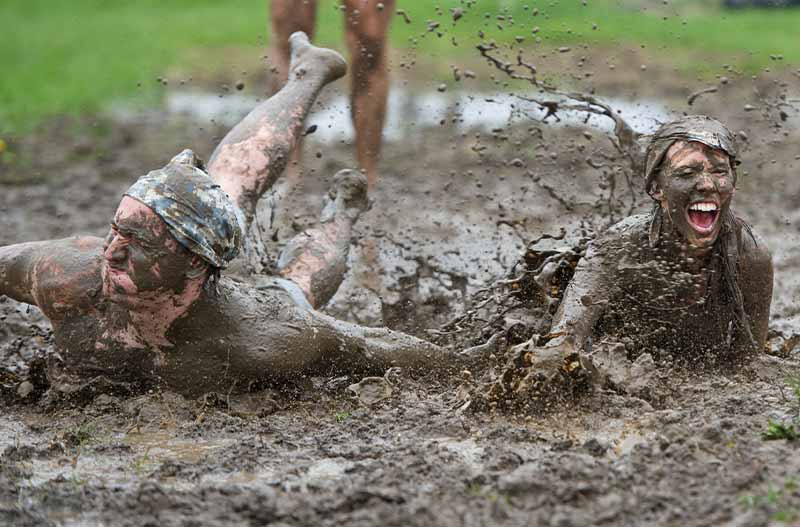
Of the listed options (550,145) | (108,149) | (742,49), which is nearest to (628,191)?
(550,145)

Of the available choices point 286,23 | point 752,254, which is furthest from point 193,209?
point 286,23

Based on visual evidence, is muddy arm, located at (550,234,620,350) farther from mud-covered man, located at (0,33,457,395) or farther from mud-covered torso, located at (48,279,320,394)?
mud-covered torso, located at (48,279,320,394)

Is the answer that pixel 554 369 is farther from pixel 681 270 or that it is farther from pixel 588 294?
pixel 681 270

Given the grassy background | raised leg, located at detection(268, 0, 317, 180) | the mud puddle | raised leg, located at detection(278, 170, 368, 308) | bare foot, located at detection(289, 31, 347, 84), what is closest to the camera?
raised leg, located at detection(278, 170, 368, 308)

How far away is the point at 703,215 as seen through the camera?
4926 millimetres

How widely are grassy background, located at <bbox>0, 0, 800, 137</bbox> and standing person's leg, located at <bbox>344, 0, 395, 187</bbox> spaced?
3.81 meters

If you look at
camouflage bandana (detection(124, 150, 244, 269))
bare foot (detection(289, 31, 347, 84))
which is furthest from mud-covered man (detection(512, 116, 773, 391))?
bare foot (detection(289, 31, 347, 84))

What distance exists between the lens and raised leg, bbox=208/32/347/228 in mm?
5770

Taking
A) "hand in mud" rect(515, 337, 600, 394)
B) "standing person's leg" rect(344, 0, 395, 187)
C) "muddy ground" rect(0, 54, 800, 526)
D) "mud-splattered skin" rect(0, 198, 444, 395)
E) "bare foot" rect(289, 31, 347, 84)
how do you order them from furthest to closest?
"standing person's leg" rect(344, 0, 395, 187) < "bare foot" rect(289, 31, 347, 84) < "mud-splattered skin" rect(0, 198, 444, 395) < "hand in mud" rect(515, 337, 600, 394) < "muddy ground" rect(0, 54, 800, 526)

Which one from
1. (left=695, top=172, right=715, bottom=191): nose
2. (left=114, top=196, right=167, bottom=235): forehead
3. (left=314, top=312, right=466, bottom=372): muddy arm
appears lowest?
(left=314, top=312, right=466, bottom=372): muddy arm

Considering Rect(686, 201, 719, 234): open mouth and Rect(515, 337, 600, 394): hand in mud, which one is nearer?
Rect(515, 337, 600, 394): hand in mud

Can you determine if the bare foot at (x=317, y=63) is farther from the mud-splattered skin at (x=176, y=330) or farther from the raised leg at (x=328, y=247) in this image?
the mud-splattered skin at (x=176, y=330)

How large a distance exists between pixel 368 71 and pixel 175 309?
2.96m

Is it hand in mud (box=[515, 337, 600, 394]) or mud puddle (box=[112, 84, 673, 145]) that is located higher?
hand in mud (box=[515, 337, 600, 394])
